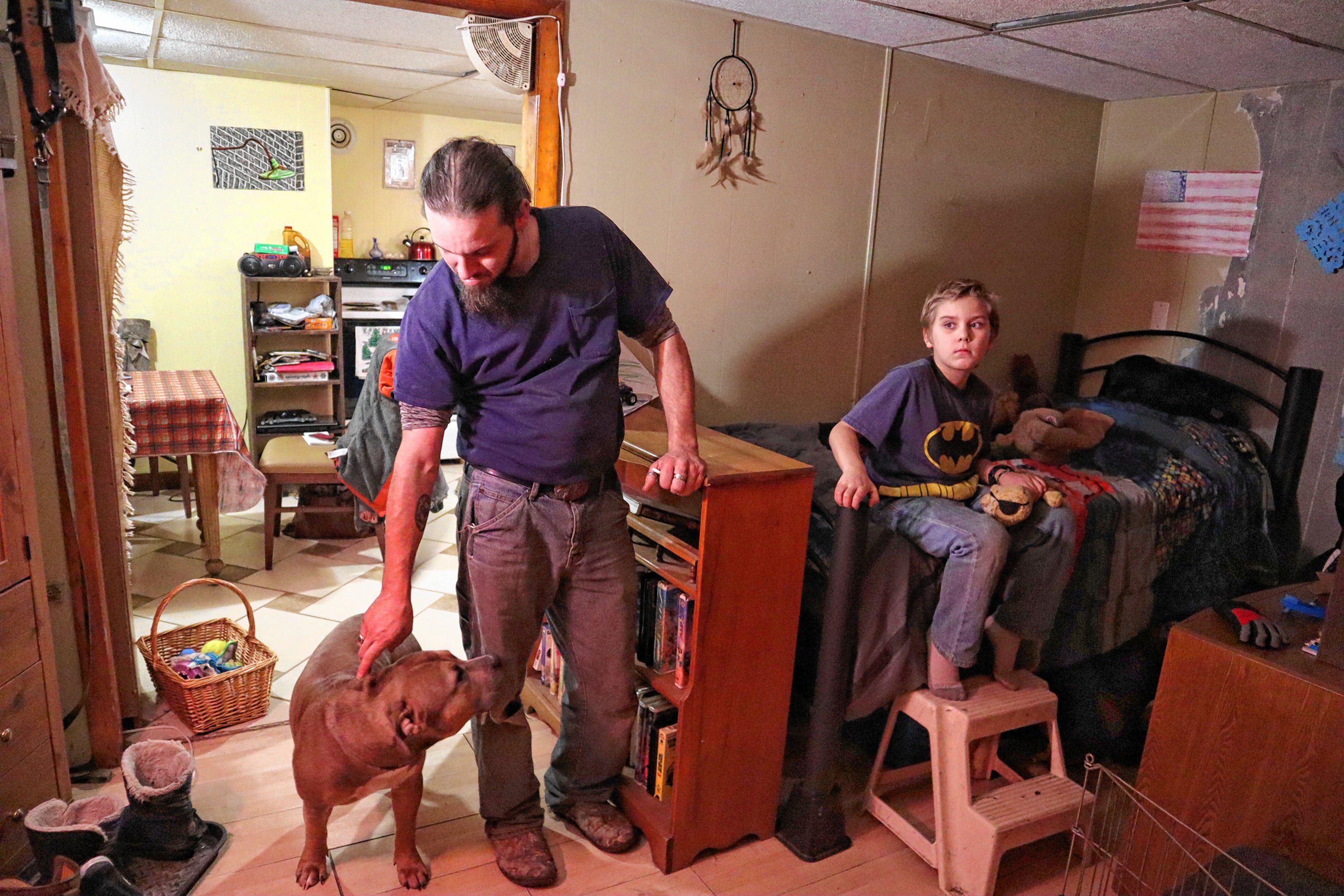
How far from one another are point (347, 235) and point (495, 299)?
4.75m

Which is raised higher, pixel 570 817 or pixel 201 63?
pixel 201 63

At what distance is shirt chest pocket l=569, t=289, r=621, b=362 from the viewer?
174 cm

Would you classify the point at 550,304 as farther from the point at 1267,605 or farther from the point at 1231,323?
the point at 1231,323

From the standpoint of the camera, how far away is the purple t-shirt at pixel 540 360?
1.68 metres

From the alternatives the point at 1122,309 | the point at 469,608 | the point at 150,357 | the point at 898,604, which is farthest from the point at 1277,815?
the point at 150,357

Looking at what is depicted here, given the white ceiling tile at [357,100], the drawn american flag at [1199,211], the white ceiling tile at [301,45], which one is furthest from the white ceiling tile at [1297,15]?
the white ceiling tile at [357,100]

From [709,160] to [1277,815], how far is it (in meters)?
2.26

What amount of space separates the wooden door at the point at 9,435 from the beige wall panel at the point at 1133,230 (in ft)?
12.7

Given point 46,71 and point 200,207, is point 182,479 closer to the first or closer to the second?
point 200,207

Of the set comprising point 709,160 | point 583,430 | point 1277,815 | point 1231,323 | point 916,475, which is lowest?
point 1277,815

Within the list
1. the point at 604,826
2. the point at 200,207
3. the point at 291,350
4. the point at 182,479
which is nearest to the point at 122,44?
the point at 200,207

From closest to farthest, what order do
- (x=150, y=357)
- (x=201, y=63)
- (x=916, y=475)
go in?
1. (x=916, y=475)
2. (x=201, y=63)
3. (x=150, y=357)

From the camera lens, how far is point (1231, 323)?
346cm

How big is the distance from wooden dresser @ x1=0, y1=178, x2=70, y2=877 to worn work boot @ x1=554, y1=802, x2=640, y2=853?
1.14m
